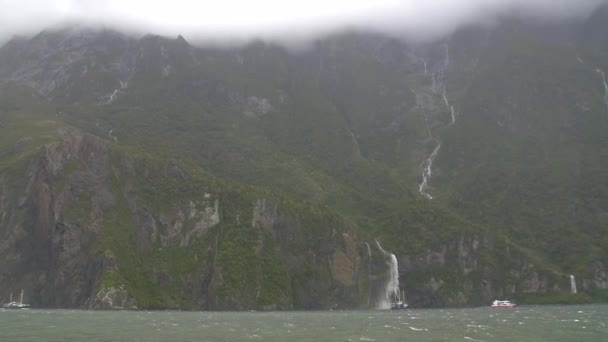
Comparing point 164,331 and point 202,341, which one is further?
point 164,331

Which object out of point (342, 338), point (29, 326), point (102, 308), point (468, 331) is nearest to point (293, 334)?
point (342, 338)

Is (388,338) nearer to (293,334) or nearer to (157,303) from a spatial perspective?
(293,334)

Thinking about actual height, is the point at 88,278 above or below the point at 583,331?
above

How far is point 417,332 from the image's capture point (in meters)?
84.6

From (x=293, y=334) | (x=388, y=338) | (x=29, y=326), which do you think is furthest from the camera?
(x=29, y=326)

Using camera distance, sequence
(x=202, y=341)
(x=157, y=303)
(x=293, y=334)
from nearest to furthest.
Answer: (x=202, y=341) < (x=293, y=334) < (x=157, y=303)

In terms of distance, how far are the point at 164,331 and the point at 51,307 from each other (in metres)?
122

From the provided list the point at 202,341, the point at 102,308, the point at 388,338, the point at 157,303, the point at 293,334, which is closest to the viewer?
the point at 202,341

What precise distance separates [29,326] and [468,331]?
5491 cm

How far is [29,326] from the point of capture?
291 ft

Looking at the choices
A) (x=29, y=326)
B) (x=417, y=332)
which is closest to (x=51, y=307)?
(x=29, y=326)

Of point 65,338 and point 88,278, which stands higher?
point 88,278

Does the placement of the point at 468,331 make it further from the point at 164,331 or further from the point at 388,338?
the point at 164,331

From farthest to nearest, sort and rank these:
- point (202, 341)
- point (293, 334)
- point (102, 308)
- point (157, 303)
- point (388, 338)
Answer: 1. point (157, 303)
2. point (102, 308)
3. point (293, 334)
4. point (388, 338)
5. point (202, 341)
